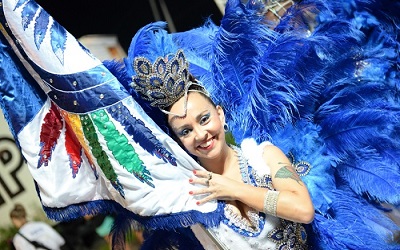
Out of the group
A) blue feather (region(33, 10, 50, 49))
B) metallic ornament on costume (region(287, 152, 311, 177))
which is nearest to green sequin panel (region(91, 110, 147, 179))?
blue feather (region(33, 10, 50, 49))

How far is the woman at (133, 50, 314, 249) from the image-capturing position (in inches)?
57.3

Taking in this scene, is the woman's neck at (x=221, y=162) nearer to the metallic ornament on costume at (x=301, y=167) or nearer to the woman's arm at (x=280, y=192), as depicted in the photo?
the woman's arm at (x=280, y=192)

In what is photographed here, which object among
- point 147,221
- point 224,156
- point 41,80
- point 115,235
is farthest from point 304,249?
point 41,80

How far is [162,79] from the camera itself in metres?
1.48

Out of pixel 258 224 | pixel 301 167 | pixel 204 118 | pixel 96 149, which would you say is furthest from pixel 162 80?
pixel 301 167

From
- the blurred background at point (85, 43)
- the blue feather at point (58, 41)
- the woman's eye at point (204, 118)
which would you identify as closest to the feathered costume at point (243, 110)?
the blue feather at point (58, 41)

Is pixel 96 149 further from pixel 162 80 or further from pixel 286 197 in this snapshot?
pixel 286 197

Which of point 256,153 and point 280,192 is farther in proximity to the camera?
point 256,153

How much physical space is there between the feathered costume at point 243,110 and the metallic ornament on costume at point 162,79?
0.05 metres

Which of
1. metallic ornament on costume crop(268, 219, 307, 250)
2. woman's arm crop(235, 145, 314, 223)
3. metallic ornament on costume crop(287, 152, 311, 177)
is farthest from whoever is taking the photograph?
metallic ornament on costume crop(287, 152, 311, 177)

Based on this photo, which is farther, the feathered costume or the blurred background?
the blurred background

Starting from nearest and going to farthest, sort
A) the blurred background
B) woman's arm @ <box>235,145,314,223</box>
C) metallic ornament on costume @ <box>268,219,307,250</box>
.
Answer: woman's arm @ <box>235,145,314,223</box>
metallic ornament on costume @ <box>268,219,307,250</box>
the blurred background

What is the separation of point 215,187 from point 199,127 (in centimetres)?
18

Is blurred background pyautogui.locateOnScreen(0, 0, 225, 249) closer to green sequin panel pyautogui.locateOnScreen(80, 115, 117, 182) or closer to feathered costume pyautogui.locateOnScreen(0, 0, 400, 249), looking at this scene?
feathered costume pyautogui.locateOnScreen(0, 0, 400, 249)
